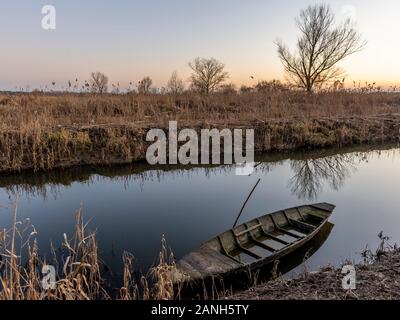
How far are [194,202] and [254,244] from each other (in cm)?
242

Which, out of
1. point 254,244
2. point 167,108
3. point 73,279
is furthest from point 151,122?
point 73,279

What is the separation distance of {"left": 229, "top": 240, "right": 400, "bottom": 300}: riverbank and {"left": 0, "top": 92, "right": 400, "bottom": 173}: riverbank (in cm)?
770

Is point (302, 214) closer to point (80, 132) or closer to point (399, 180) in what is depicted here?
point (399, 180)

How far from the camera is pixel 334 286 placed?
340cm

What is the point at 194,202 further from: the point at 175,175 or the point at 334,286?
the point at 334,286

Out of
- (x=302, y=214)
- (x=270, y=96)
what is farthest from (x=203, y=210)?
(x=270, y=96)

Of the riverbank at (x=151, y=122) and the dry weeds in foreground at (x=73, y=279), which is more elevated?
the riverbank at (x=151, y=122)

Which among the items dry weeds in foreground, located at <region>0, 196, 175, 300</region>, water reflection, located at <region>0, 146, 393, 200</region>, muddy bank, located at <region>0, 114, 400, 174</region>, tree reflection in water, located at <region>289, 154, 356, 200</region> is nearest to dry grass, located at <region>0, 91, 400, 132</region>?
muddy bank, located at <region>0, 114, 400, 174</region>

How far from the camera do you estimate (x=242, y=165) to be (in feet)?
35.8

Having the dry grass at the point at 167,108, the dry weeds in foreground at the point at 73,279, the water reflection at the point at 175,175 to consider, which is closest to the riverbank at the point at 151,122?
the dry grass at the point at 167,108

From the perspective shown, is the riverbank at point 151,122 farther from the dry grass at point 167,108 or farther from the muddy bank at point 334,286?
the muddy bank at point 334,286

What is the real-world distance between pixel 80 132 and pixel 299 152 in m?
7.90

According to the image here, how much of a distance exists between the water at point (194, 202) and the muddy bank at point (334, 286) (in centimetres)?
111

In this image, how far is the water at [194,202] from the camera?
219 inches
